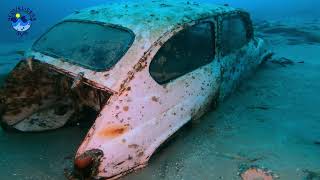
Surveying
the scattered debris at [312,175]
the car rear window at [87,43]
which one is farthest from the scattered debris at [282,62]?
the car rear window at [87,43]

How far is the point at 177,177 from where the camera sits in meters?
3.36

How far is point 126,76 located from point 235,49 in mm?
2205

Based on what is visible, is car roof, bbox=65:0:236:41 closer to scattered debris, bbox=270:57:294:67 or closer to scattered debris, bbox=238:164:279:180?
scattered debris, bbox=238:164:279:180

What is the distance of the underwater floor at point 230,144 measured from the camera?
11.3 ft

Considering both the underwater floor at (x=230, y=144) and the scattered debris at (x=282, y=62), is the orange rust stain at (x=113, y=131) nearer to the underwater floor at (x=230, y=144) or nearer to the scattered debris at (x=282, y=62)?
the underwater floor at (x=230, y=144)

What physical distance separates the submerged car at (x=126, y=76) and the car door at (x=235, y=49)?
0.02 m

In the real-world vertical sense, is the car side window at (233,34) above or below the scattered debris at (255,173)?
above

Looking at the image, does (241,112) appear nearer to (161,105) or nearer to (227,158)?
(227,158)

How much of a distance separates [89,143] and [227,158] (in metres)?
1.50

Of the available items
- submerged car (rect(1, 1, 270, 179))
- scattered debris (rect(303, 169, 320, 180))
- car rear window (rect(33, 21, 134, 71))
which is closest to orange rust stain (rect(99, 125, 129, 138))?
submerged car (rect(1, 1, 270, 179))

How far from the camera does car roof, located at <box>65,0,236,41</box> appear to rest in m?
3.68

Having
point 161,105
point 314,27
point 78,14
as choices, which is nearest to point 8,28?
point 314,27

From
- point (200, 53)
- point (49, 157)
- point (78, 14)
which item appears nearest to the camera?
point (49, 157)

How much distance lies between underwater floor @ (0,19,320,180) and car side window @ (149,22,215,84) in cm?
72
